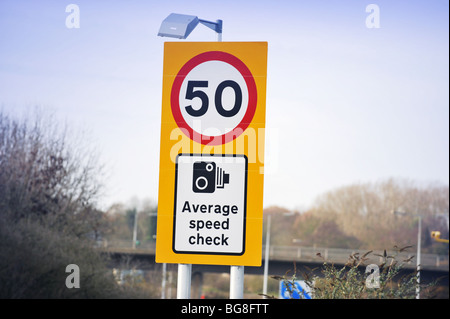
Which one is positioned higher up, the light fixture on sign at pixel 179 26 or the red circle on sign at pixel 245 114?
the light fixture on sign at pixel 179 26

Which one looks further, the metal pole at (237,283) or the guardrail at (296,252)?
the guardrail at (296,252)

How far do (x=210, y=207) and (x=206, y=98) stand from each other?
0.62 metres

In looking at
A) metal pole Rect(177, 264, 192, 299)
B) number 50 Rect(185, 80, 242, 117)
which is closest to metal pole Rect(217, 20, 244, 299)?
metal pole Rect(177, 264, 192, 299)

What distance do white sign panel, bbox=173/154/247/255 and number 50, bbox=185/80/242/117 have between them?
260mm

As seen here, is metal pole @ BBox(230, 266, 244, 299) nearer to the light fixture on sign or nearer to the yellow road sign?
the yellow road sign

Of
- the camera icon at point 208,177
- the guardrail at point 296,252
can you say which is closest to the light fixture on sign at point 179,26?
the camera icon at point 208,177

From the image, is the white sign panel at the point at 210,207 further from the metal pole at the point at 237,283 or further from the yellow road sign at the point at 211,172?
the metal pole at the point at 237,283

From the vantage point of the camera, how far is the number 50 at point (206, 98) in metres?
3.33

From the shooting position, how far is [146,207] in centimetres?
4003

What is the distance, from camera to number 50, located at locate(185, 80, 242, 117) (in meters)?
3.33

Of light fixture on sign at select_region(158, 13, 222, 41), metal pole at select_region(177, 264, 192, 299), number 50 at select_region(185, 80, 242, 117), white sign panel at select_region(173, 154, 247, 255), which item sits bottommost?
metal pole at select_region(177, 264, 192, 299)

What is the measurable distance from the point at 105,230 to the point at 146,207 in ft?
50.3

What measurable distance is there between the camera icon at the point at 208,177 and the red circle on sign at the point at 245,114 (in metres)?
0.14
